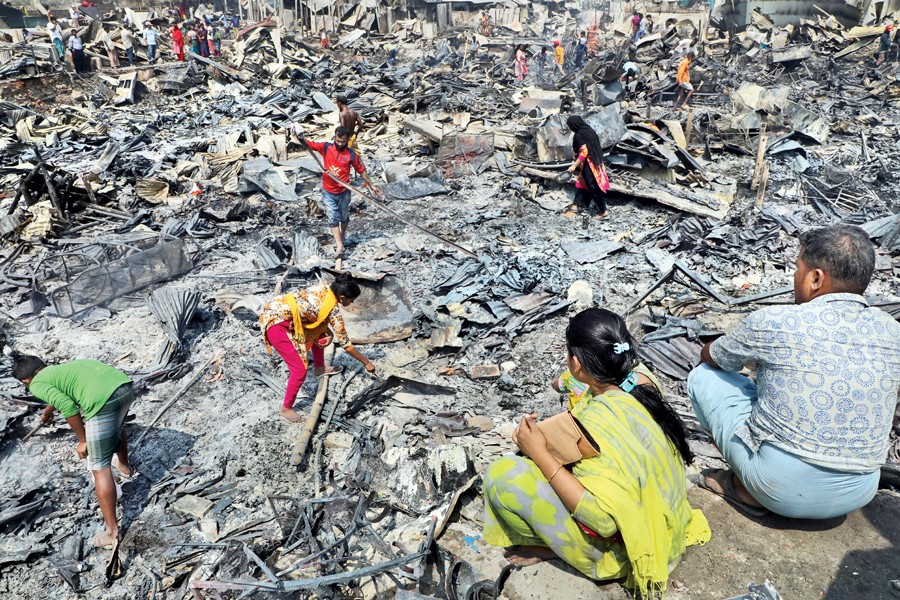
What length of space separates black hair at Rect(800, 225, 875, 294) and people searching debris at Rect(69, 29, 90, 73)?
24222mm

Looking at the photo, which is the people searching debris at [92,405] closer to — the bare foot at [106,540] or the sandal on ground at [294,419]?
the bare foot at [106,540]

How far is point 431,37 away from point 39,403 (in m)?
30.1

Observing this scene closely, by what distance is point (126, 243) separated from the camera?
7477 mm

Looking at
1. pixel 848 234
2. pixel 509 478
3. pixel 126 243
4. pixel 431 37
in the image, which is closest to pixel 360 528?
pixel 509 478

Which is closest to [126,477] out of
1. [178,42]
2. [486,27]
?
[178,42]

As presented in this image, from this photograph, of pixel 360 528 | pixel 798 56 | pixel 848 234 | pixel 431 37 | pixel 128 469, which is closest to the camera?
pixel 848 234

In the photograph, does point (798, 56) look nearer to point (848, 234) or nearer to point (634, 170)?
point (634, 170)

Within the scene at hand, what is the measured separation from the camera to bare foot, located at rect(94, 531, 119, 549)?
12.4 feet

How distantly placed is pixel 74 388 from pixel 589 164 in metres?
7.24

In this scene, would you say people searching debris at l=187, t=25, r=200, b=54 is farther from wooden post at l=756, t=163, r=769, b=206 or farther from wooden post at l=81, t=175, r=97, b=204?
wooden post at l=756, t=163, r=769, b=206

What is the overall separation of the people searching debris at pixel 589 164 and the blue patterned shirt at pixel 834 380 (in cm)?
639

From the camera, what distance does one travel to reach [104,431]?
377cm

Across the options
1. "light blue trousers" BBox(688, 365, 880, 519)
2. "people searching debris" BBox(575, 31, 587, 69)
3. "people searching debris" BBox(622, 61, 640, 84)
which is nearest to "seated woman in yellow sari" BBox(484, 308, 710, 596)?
"light blue trousers" BBox(688, 365, 880, 519)

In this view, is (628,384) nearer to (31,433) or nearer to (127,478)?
(127,478)
